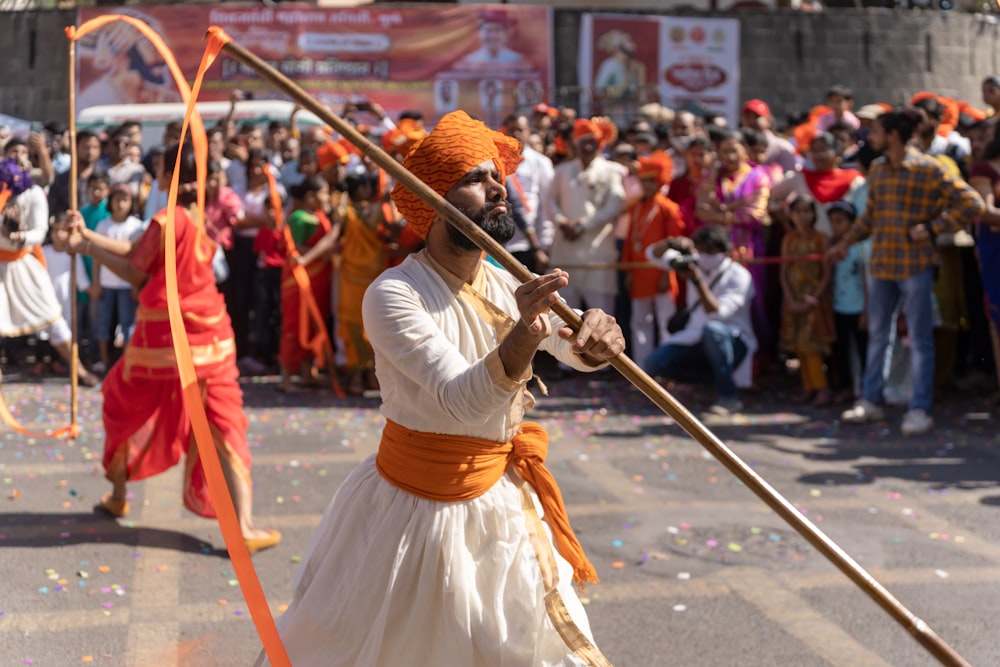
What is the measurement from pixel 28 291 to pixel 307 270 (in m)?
2.11

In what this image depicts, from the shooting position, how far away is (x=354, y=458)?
718 centimetres

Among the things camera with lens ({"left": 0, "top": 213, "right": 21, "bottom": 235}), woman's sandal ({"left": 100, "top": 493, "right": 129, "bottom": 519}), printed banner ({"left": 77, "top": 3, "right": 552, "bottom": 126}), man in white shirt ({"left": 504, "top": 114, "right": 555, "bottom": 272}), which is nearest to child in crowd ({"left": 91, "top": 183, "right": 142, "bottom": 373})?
camera with lens ({"left": 0, "top": 213, "right": 21, "bottom": 235})

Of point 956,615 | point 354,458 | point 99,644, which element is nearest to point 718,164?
point 354,458

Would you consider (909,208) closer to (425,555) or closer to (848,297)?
(848,297)

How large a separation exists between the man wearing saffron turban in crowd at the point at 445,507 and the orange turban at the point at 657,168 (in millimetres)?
6686

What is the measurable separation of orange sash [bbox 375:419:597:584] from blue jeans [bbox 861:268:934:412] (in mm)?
5334

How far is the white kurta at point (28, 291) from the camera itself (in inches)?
351

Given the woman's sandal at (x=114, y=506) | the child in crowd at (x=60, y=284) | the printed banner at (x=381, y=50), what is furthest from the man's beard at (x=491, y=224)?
the printed banner at (x=381, y=50)

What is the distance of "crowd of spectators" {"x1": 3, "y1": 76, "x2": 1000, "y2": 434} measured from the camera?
800 centimetres

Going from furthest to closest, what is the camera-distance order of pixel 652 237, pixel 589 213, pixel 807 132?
pixel 807 132, pixel 589 213, pixel 652 237

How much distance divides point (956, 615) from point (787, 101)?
22593 millimetres

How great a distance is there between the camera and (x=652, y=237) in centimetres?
984

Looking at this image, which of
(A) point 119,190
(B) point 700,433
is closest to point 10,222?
(A) point 119,190

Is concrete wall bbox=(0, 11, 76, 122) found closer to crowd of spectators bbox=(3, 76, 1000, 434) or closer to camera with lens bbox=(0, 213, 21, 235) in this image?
crowd of spectators bbox=(3, 76, 1000, 434)
